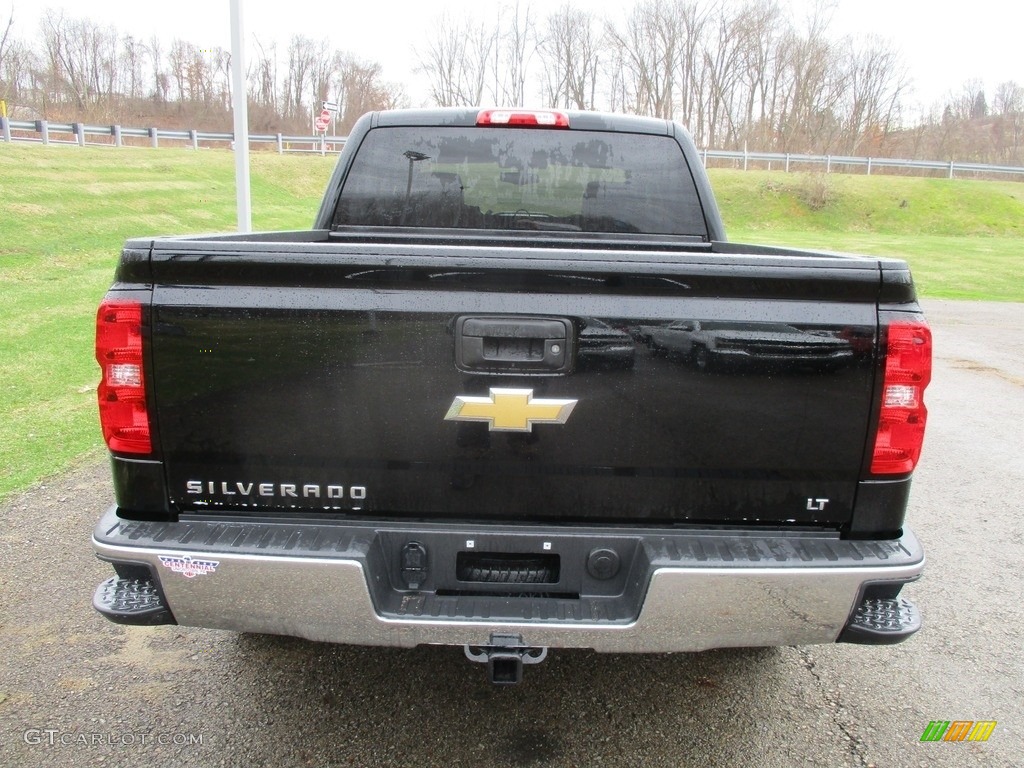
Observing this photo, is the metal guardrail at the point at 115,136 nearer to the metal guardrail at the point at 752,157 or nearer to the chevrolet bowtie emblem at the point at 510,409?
the metal guardrail at the point at 752,157

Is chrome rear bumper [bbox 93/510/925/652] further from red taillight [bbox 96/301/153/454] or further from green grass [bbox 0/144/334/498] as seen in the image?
green grass [bbox 0/144/334/498]

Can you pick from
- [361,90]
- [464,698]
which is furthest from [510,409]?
[361,90]

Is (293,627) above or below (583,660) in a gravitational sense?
above

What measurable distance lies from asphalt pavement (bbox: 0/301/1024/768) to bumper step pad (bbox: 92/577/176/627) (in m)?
0.61

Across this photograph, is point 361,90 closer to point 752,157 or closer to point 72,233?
point 752,157

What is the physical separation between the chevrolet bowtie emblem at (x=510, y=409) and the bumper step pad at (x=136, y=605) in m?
1.04

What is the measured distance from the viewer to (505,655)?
207 cm

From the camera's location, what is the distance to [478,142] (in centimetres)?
355

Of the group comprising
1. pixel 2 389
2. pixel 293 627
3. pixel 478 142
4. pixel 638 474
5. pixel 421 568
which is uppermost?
pixel 478 142

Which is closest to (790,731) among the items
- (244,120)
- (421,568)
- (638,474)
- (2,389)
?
(638,474)

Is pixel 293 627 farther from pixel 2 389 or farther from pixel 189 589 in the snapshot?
pixel 2 389

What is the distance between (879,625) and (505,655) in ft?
3.60

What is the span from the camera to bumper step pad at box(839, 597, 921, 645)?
6.94 feet

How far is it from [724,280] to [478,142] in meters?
1.93
